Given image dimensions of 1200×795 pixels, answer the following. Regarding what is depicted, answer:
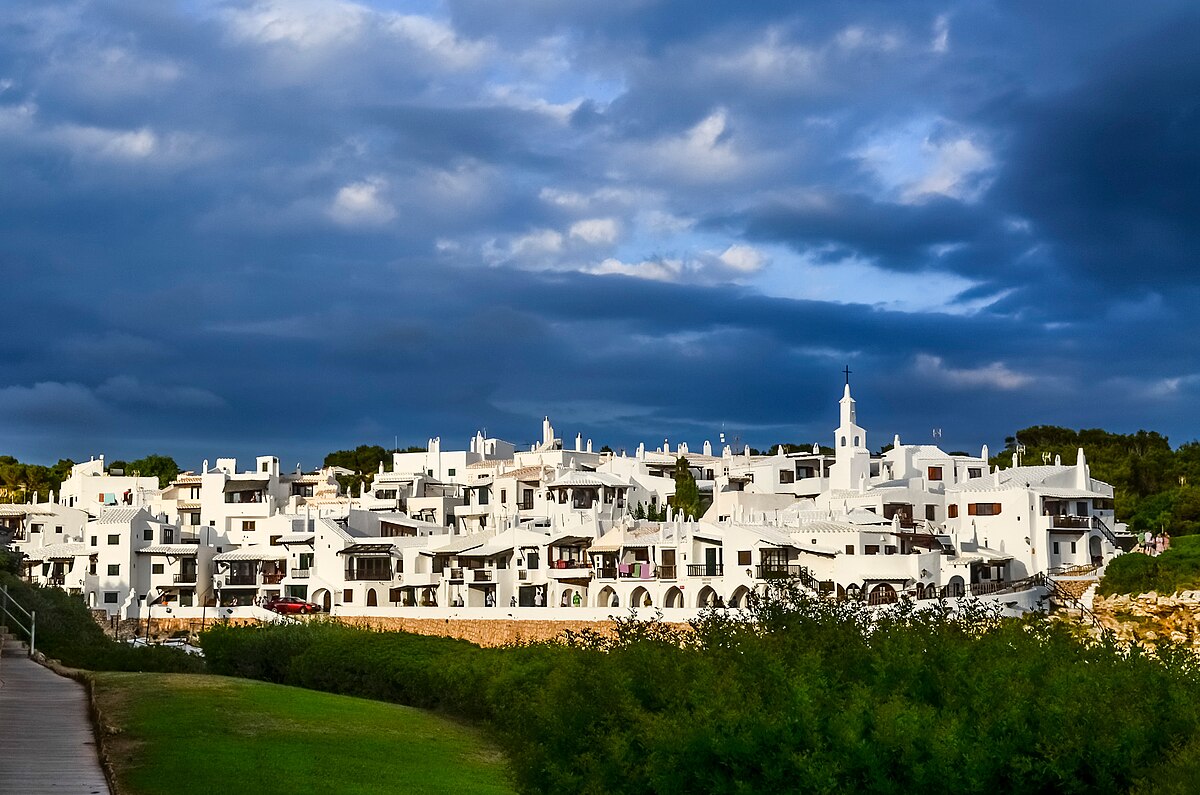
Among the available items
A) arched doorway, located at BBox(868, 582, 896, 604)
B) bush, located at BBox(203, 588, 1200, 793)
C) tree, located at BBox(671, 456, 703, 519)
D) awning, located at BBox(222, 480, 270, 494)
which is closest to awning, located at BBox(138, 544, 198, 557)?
awning, located at BBox(222, 480, 270, 494)

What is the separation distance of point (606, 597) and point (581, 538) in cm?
405

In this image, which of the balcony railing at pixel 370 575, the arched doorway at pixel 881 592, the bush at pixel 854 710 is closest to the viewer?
the bush at pixel 854 710

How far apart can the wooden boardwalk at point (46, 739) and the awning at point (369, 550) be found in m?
48.1

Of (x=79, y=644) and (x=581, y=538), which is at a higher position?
(x=581, y=538)

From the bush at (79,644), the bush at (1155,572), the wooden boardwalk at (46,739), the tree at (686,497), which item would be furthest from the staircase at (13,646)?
the tree at (686,497)

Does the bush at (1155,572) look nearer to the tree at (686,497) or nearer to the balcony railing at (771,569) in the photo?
the balcony railing at (771,569)

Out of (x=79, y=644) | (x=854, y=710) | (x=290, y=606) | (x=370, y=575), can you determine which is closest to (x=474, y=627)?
(x=370, y=575)

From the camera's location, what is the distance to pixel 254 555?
85.9 meters

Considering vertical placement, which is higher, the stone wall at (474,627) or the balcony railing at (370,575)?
the balcony railing at (370,575)

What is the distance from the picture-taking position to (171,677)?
106ft

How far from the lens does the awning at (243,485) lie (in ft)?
A: 335

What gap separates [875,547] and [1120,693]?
56.0 metres

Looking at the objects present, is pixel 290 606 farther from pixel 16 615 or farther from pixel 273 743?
pixel 273 743

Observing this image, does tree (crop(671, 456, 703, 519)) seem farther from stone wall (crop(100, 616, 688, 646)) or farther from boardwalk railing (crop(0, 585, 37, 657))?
boardwalk railing (crop(0, 585, 37, 657))
